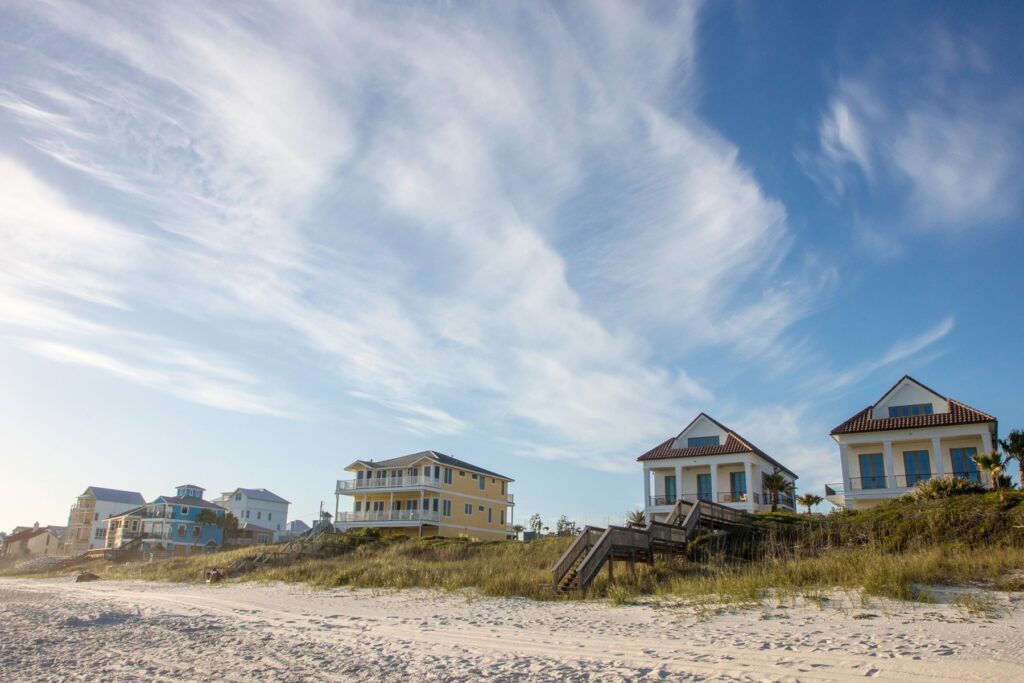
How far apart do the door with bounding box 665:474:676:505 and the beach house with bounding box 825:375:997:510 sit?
8770 mm

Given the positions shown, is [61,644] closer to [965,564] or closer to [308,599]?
[308,599]

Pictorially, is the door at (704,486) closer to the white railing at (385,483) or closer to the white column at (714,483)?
the white column at (714,483)

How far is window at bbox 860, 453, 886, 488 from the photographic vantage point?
105ft

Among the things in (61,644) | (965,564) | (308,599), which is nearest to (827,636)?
(965,564)

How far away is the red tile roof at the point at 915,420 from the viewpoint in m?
30.7

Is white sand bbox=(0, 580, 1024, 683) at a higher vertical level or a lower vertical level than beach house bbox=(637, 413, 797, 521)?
lower

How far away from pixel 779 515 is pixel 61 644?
25.1 m

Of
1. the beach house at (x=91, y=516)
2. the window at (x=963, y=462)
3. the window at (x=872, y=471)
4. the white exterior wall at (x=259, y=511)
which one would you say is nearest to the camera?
the window at (x=963, y=462)

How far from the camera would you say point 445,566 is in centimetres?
2462

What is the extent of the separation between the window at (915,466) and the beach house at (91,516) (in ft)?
265

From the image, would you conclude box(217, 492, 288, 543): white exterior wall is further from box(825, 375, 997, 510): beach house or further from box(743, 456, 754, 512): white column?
box(825, 375, 997, 510): beach house

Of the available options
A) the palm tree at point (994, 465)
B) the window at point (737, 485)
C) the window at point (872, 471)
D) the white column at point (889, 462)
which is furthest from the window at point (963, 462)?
the window at point (737, 485)

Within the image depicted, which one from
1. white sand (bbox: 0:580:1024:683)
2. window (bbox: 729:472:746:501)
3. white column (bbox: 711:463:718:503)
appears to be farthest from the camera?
white column (bbox: 711:463:718:503)

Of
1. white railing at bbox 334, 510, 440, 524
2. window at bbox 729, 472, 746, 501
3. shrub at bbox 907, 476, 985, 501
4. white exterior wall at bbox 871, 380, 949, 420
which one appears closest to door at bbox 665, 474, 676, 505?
window at bbox 729, 472, 746, 501
